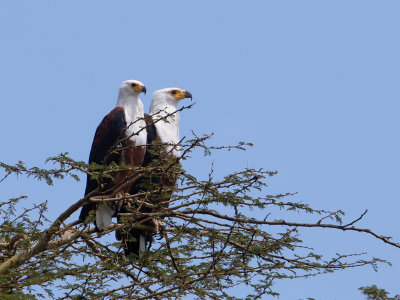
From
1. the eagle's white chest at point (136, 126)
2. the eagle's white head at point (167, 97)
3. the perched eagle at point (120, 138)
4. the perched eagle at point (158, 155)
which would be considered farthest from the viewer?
the eagle's white head at point (167, 97)

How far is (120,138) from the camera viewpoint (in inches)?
256

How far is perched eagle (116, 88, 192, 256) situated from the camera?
5.35 m

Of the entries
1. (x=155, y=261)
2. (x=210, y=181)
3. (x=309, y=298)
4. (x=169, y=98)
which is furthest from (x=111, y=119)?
(x=309, y=298)

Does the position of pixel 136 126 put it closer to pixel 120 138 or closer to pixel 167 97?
pixel 120 138

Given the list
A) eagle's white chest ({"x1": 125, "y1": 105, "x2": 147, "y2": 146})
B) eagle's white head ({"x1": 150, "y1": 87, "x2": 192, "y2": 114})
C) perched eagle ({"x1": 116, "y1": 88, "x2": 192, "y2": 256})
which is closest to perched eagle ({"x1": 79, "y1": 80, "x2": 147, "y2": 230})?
eagle's white chest ({"x1": 125, "y1": 105, "x2": 147, "y2": 146})

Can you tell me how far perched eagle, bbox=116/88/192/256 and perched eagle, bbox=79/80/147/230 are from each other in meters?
0.13

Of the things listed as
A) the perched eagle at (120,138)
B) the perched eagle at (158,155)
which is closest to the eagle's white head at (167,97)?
the perched eagle at (158,155)

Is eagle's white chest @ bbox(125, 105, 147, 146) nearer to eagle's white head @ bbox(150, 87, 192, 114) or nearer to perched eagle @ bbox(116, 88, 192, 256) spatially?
perched eagle @ bbox(116, 88, 192, 256)

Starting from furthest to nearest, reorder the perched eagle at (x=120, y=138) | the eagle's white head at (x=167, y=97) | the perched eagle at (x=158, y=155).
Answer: the eagle's white head at (x=167, y=97), the perched eagle at (x=120, y=138), the perched eagle at (x=158, y=155)

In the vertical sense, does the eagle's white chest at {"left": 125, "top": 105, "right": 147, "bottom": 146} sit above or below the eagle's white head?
below

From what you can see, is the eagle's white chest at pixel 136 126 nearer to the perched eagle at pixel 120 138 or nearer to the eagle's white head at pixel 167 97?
the perched eagle at pixel 120 138

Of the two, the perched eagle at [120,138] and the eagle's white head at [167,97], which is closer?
the perched eagle at [120,138]

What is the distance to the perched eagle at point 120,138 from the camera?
6.47 meters

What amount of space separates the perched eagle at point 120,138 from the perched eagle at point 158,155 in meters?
0.13
